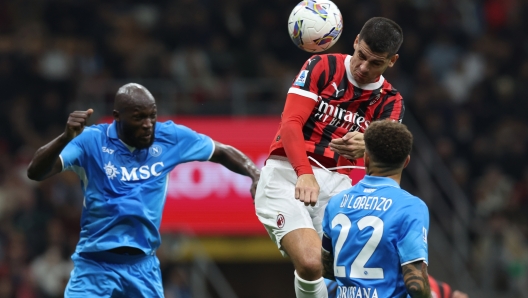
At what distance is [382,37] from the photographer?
605 cm

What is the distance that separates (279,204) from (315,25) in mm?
1356

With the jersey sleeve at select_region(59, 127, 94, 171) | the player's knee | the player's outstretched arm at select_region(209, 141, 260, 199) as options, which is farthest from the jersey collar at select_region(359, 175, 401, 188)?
the jersey sleeve at select_region(59, 127, 94, 171)

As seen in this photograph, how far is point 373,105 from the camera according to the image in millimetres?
6527

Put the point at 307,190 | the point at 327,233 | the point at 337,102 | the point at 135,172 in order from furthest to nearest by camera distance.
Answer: the point at 135,172
the point at 337,102
the point at 307,190
the point at 327,233

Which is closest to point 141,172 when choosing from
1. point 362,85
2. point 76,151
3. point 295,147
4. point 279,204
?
point 76,151

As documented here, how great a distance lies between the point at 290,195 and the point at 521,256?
896cm

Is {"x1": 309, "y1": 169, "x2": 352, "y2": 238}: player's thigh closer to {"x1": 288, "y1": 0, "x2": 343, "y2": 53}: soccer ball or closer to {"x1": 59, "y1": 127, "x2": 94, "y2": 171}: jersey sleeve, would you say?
{"x1": 288, "y1": 0, "x2": 343, "y2": 53}: soccer ball

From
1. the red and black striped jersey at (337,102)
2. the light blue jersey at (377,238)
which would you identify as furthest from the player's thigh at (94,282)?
the light blue jersey at (377,238)

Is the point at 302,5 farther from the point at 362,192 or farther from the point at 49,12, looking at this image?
the point at 49,12

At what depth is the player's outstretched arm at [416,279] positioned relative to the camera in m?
4.79

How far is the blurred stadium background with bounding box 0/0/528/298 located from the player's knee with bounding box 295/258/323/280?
6.75m

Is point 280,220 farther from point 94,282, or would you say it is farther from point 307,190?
point 94,282

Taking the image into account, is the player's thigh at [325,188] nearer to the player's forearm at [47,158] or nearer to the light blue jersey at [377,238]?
the light blue jersey at [377,238]

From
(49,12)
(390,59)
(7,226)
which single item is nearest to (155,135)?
(390,59)
